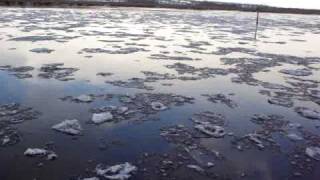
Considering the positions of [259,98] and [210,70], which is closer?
[259,98]

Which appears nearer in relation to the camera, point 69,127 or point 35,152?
point 35,152

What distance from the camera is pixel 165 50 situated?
15.2 m

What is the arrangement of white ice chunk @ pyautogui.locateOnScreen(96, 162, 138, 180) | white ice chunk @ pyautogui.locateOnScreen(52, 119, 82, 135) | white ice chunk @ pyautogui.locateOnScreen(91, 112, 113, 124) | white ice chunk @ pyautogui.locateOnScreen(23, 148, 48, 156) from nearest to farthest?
white ice chunk @ pyautogui.locateOnScreen(96, 162, 138, 180) → white ice chunk @ pyautogui.locateOnScreen(23, 148, 48, 156) → white ice chunk @ pyautogui.locateOnScreen(52, 119, 82, 135) → white ice chunk @ pyautogui.locateOnScreen(91, 112, 113, 124)

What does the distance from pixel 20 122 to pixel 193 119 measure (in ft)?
9.26

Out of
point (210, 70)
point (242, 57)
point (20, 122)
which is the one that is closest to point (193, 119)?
point (20, 122)

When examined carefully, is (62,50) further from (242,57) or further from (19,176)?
(19,176)

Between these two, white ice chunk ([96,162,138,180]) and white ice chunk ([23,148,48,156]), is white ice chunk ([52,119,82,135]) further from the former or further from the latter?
white ice chunk ([96,162,138,180])

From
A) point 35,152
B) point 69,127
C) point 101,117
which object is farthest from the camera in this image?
point 101,117

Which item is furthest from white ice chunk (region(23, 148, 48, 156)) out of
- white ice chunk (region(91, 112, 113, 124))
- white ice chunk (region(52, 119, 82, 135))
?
white ice chunk (region(91, 112, 113, 124))

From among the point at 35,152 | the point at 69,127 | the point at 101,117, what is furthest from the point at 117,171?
the point at 101,117

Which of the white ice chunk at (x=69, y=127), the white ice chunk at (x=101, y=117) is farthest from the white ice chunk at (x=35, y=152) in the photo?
the white ice chunk at (x=101, y=117)

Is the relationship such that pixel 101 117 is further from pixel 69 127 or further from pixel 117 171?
pixel 117 171

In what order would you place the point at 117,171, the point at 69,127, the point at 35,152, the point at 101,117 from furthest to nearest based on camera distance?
the point at 101,117, the point at 69,127, the point at 35,152, the point at 117,171

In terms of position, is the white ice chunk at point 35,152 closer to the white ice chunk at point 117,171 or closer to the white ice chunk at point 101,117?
the white ice chunk at point 117,171
